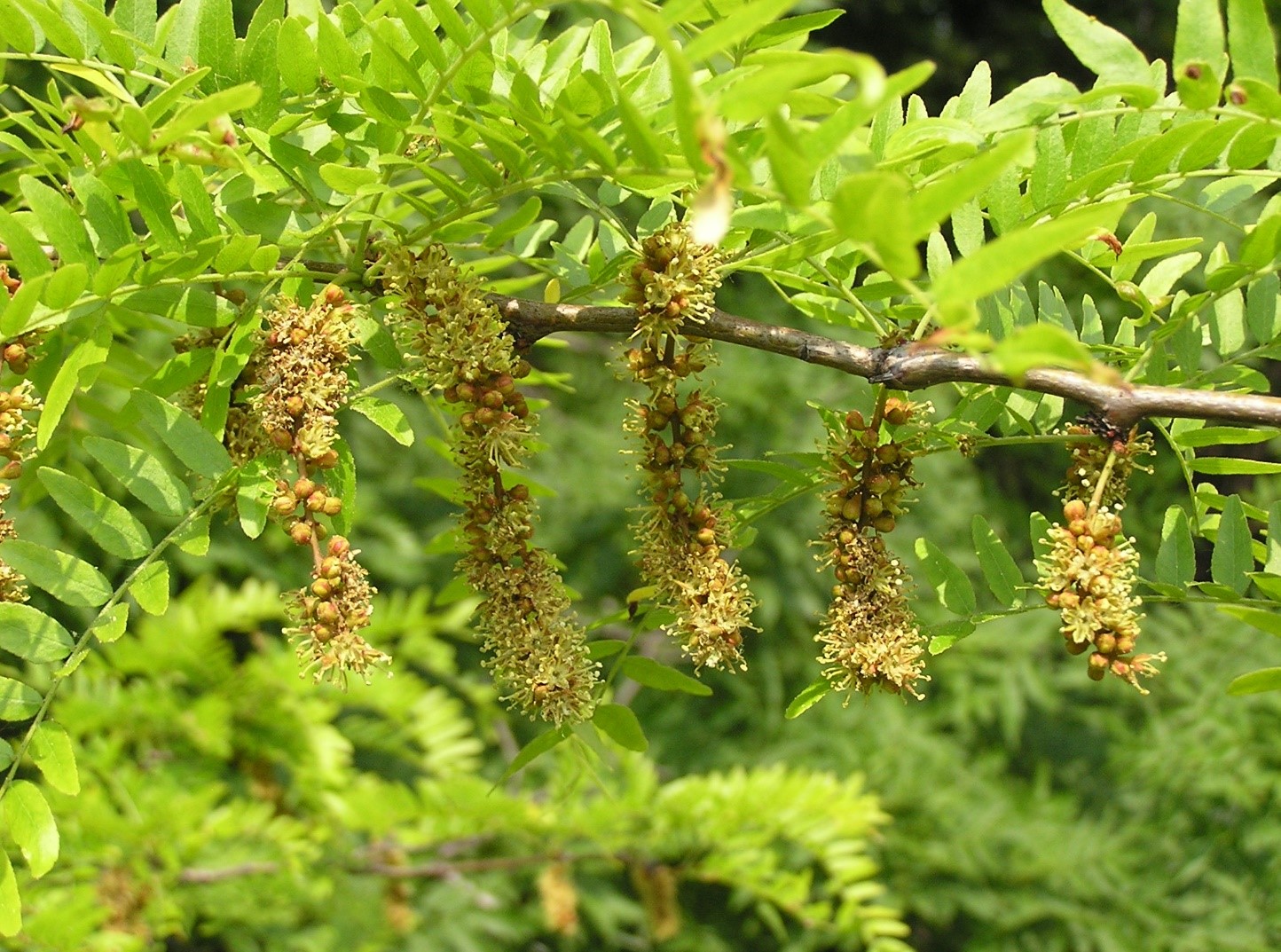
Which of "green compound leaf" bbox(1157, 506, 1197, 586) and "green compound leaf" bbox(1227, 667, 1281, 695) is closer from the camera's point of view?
"green compound leaf" bbox(1227, 667, 1281, 695)

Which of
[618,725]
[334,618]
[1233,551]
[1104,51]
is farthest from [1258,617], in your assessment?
[334,618]

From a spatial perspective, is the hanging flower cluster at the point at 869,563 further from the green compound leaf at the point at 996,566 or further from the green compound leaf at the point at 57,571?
the green compound leaf at the point at 57,571

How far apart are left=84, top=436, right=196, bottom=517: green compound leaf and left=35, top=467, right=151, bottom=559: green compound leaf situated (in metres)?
0.02

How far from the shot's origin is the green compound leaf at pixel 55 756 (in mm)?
834

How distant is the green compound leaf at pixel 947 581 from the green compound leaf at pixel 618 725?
0.28 meters

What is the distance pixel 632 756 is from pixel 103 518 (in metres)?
1.55

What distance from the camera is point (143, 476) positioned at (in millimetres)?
876

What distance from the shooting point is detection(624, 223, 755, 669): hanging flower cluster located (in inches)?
32.9

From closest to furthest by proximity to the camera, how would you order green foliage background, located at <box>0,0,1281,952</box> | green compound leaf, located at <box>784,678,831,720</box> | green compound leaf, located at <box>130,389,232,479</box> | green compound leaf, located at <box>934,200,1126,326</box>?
green compound leaf, located at <box>934,200,1126,326</box> < green compound leaf, located at <box>130,389,232,479</box> < green compound leaf, located at <box>784,678,831,720</box> < green foliage background, located at <box>0,0,1281,952</box>

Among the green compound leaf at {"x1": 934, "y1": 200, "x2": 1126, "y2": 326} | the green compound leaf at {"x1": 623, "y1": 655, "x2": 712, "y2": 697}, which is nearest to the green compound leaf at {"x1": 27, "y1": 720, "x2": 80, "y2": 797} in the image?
the green compound leaf at {"x1": 623, "y1": 655, "x2": 712, "y2": 697}

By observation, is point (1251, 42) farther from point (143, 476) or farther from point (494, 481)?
point (143, 476)

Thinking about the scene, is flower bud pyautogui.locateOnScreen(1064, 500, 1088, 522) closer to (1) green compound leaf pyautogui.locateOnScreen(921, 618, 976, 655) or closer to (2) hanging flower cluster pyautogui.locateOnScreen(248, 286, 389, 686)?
(1) green compound leaf pyautogui.locateOnScreen(921, 618, 976, 655)

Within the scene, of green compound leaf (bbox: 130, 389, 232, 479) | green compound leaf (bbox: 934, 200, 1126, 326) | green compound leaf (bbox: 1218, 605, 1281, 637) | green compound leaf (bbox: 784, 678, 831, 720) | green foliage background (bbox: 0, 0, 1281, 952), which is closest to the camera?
green compound leaf (bbox: 934, 200, 1126, 326)

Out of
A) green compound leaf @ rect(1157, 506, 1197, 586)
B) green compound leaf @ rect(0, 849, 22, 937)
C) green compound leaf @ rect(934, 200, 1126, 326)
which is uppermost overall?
green compound leaf @ rect(934, 200, 1126, 326)
